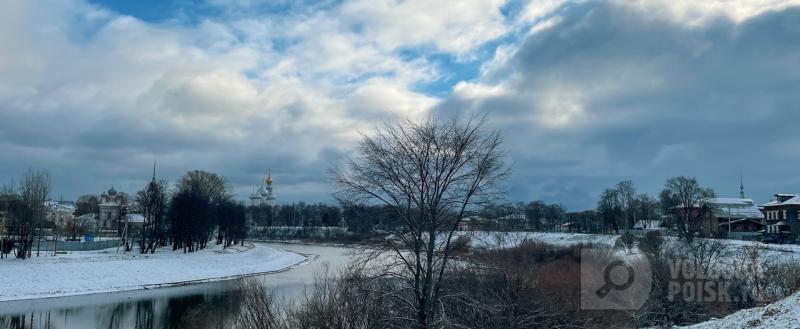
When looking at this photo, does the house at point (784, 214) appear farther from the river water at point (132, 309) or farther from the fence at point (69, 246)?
the fence at point (69, 246)

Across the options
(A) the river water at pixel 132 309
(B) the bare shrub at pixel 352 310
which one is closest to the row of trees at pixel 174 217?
(A) the river water at pixel 132 309

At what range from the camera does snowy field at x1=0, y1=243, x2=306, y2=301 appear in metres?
44.1

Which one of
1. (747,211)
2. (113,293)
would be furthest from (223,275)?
(747,211)

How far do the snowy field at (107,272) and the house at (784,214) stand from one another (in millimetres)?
64190

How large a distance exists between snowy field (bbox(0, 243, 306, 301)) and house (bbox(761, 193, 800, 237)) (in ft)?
211

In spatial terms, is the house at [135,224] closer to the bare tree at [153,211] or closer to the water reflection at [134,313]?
the bare tree at [153,211]

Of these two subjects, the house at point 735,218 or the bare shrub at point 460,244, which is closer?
the bare shrub at point 460,244

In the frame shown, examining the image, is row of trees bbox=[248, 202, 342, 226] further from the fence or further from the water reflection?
the water reflection

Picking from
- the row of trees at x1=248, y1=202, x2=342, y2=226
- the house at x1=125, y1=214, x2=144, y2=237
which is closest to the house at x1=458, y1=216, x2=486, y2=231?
the house at x1=125, y1=214, x2=144, y2=237

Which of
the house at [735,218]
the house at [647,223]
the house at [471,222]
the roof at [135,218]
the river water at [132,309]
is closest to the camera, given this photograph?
the house at [471,222]

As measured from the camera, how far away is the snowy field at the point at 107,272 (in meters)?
44.1

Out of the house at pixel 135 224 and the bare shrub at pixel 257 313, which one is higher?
the house at pixel 135 224

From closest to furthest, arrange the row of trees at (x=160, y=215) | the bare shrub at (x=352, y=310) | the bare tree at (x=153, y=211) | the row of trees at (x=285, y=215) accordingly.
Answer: the bare shrub at (x=352, y=310) → the row of trees at (x=160, y=215) → the bare tree at (x=153, y=211) → the row of trees at (x=285, y=215)

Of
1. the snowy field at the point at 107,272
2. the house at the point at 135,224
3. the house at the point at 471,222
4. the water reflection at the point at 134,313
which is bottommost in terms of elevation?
the water reflection at the point at 134,313
